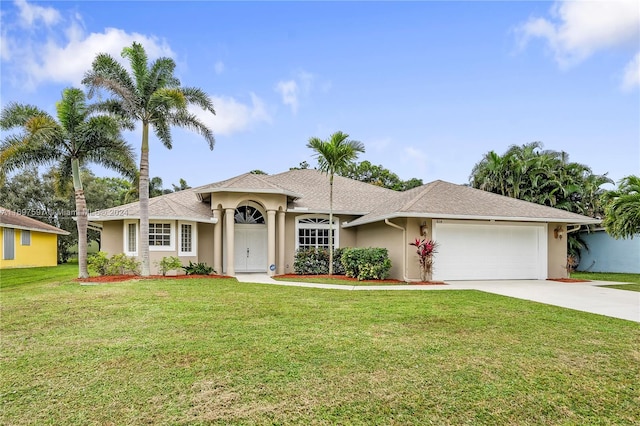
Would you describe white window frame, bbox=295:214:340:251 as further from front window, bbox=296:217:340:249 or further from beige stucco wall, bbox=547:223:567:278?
beige stucco wall, bbox=547:223:567:278

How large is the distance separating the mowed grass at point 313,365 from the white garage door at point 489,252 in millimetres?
6454

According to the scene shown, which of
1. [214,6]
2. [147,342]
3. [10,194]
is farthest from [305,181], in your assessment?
[10,194]

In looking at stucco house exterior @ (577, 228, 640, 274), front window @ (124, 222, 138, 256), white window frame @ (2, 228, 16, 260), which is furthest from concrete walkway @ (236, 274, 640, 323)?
white window frame @ (2, 228, 16, 260)

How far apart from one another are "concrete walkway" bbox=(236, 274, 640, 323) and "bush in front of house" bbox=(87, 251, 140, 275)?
282 inches

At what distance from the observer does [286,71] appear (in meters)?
19.7

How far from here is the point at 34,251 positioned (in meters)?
27.5

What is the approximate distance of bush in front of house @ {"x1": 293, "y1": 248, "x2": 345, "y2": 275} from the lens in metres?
17.5

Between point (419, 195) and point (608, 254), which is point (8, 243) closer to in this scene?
point (419, 195)

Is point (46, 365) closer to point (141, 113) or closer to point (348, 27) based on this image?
point (141, 113)

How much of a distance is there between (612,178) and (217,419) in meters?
30.3

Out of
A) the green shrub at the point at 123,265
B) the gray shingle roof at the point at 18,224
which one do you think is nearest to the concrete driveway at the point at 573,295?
the green shrub at the point at 123,265

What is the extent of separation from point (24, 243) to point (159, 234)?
16007 mm

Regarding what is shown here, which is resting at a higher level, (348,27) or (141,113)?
(348,27)

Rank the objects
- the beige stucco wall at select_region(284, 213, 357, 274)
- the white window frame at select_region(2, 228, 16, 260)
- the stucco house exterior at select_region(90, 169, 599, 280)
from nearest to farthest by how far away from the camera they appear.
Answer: the stucco house exterior at select_region(90, 169, 599, 280) → the beige stucco wall at select_region(284, 213, 357, 274) → the white window frame at select_region(2, 228, 16, 260)
